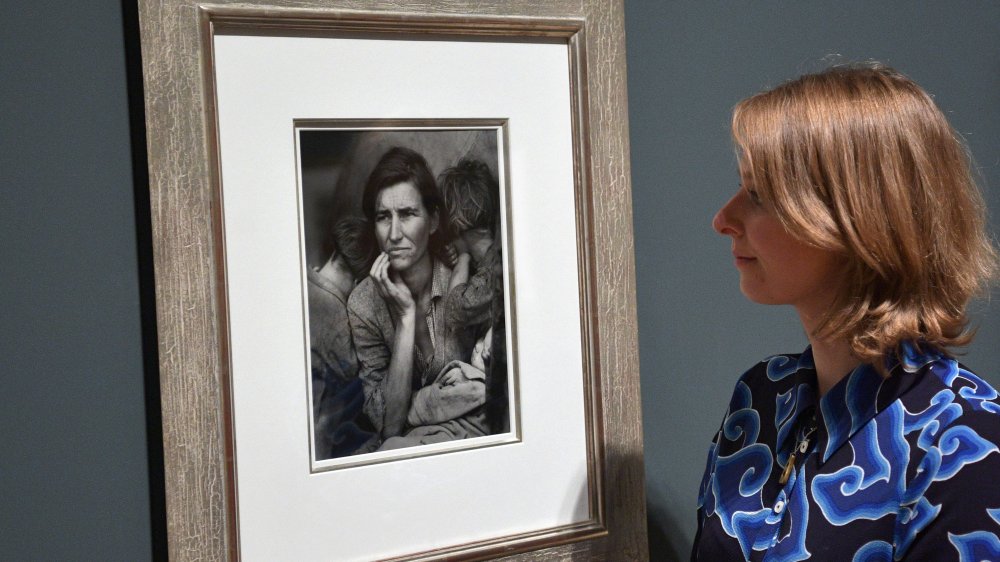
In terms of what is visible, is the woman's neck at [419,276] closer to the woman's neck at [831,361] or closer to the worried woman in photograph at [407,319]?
the worried woman in photograph at [407,319]

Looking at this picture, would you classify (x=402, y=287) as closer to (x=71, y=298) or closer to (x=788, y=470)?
(x=71, y=298)

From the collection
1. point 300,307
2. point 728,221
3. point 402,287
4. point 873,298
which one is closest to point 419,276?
point 402,287

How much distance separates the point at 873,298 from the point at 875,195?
3.8 inches

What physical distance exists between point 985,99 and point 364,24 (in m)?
0.96

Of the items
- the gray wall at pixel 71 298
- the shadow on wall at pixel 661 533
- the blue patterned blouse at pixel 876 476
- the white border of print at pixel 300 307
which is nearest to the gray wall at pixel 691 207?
the shadow on wall at pixel 661 533

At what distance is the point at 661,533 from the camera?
1136 millimetres

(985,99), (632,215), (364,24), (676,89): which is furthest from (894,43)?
(364,24)

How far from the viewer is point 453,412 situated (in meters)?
0.98

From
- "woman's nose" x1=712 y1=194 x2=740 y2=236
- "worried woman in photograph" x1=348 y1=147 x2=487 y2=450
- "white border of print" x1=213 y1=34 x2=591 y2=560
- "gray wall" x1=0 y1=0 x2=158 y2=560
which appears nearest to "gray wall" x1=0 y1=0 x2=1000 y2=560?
"gray wall" x1=0 y1=0 x2=158 y2=560

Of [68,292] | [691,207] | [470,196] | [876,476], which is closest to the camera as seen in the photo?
[876,476]

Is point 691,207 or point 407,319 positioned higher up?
point 691,207

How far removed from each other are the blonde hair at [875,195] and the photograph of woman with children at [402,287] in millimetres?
322

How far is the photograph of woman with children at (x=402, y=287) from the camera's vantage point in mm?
922

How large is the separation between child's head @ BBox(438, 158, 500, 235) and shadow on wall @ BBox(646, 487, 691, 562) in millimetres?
415
